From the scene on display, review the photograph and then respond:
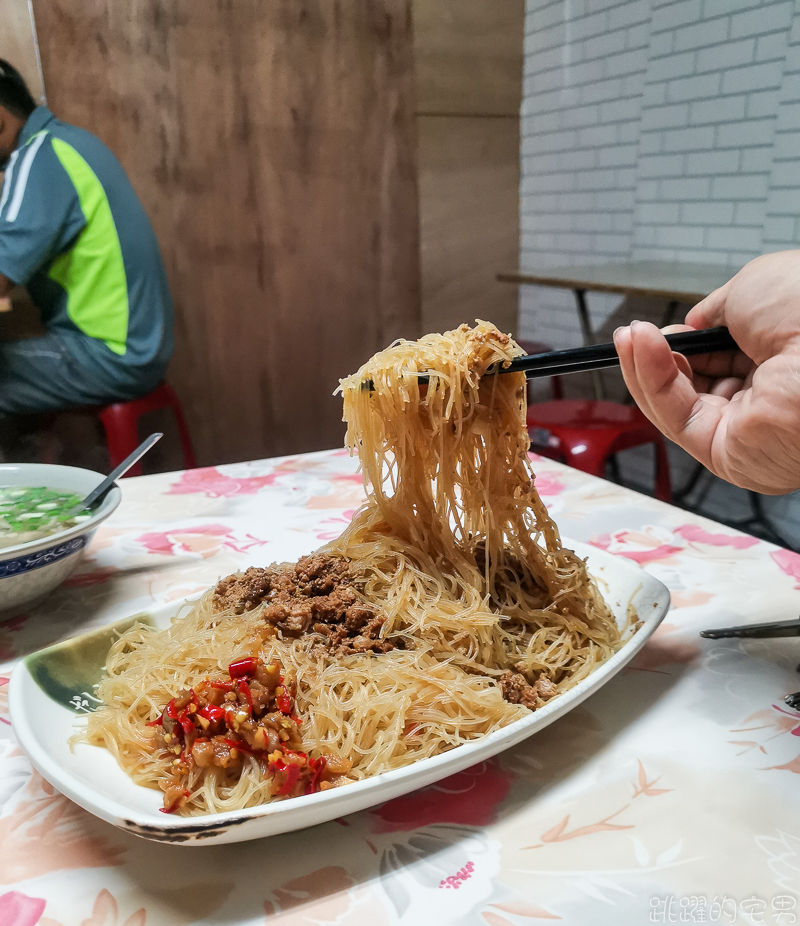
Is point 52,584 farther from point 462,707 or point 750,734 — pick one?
point 750,734

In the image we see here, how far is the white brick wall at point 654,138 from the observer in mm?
2717

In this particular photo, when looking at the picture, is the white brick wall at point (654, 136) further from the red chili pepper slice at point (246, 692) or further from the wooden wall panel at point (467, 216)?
the red chili pepper slice at point (246, 692)

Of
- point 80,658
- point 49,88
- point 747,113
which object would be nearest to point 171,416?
point 49,88

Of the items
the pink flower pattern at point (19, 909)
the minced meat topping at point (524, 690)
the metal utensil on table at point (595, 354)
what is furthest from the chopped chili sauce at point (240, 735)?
the metal utensil on table at point (595, 354)

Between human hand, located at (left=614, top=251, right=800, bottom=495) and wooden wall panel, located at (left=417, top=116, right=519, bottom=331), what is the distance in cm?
273

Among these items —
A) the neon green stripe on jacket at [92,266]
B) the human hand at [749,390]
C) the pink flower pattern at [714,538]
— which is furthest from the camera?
the neon green stripe on jacket at [92,266]

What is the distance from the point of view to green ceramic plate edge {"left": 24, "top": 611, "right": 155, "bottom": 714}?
85cm

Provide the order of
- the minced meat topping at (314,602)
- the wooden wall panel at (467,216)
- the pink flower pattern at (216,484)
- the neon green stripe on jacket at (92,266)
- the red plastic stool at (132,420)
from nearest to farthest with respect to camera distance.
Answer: the minced meat topping at (314,602) → the pink flower pattern at (216,484) → the neon green stripe on jacket at (92,266) → the red plastic stool at (132,420) → the wooden wall panel at (467,216)

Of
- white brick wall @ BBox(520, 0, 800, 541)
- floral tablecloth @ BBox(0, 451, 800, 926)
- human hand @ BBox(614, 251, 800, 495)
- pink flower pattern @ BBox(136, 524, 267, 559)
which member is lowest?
pink flower pattern @ BBox(136, 524, 267, 559)

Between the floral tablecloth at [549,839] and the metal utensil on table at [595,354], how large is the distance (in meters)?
0.42

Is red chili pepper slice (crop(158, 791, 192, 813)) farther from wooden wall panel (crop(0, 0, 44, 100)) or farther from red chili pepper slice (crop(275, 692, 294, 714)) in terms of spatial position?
wooden wall panel (crop(0, 0, 44, 100))

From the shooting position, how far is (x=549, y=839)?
0.68 m

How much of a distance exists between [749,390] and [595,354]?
0.66 ft

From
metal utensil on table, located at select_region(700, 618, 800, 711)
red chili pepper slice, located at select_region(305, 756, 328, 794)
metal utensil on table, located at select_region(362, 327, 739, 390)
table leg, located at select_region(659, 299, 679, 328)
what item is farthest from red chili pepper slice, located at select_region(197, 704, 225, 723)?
table leg, located at select_region(659, 299, 679, 328)
